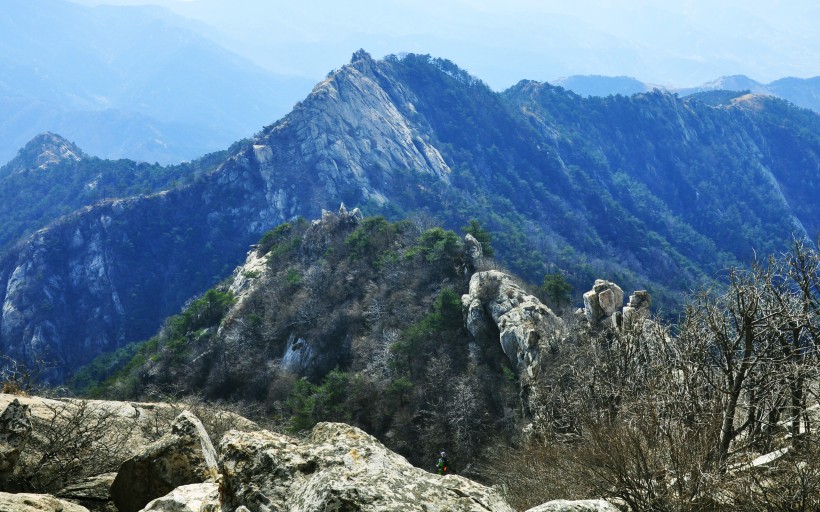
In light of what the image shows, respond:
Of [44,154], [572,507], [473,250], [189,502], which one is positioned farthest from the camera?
[44,154]

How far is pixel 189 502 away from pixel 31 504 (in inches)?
72.1

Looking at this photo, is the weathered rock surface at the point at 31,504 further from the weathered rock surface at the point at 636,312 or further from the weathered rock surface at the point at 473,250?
the weathered rock surface at the point at 473,250

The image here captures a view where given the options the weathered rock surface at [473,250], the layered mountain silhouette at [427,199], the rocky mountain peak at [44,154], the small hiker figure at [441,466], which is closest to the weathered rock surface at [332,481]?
the small hiker figure at [441,466]

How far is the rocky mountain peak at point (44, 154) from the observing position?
164500mm

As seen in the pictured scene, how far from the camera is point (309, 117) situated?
125m

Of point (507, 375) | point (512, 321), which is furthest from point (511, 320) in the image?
point (507, 375)

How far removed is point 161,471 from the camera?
8.59m

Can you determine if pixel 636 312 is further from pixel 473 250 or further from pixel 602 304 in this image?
pixel 473 250

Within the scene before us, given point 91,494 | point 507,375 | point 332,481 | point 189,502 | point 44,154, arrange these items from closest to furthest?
point 332,481, point 189,502, point 91,494, point 507,375, point 44,154

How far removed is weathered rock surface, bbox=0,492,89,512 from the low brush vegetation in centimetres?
714

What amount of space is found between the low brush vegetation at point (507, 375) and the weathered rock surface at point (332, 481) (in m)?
3.55

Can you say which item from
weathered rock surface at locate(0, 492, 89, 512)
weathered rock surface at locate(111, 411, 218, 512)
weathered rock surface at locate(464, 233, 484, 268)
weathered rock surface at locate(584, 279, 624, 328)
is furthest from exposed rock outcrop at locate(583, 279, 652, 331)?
weathered rock surface at locate(0, 492, 89, 512)

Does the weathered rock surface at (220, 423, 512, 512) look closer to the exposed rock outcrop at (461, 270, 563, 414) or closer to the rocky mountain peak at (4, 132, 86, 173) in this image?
the exposed rock outcrop at (461, 270, 563, 414)

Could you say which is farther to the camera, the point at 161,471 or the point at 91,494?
the point at 91,494
